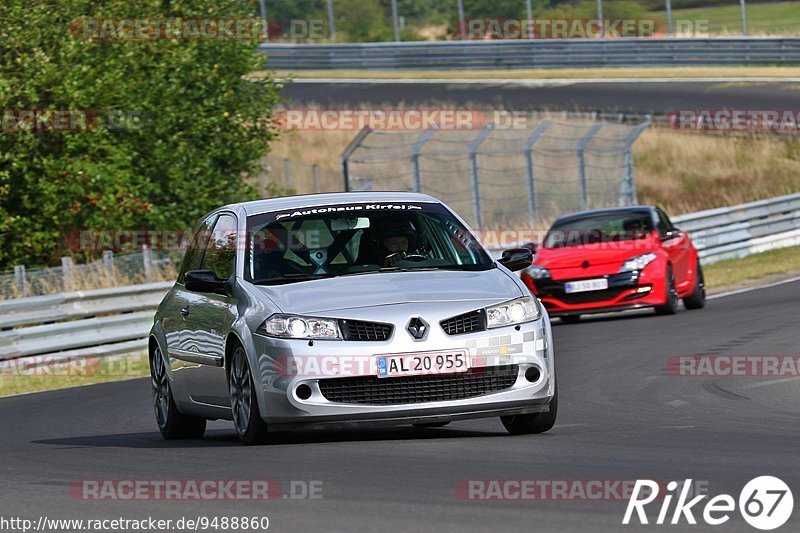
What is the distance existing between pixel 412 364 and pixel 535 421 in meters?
1.03

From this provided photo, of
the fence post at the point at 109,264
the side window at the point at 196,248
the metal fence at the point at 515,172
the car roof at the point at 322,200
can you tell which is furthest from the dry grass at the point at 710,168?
the car roof at the point at 322,200

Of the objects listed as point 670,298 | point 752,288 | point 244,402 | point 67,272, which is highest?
point 244,402

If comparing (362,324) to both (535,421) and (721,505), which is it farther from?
(721,505)

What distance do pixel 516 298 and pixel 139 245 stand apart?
62.4 feet

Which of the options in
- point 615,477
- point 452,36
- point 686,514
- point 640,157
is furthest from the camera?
point 452,36

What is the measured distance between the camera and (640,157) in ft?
137

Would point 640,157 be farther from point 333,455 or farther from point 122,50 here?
point 333,455

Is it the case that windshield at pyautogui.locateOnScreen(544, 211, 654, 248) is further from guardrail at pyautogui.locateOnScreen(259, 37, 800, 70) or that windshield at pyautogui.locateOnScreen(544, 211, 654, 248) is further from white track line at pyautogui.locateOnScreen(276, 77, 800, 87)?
guardrail at pyautogui.locateOnScreen(259, 37, 800, 70)

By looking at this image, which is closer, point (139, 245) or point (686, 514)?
point (686, 514)

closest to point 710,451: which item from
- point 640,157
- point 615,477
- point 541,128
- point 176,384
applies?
point 615,477

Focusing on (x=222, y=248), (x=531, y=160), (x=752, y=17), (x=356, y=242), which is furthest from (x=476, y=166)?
(x=752, y=17)

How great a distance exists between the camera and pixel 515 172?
39750 mm

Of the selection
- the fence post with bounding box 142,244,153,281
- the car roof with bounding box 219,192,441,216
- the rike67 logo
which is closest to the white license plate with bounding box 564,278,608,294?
the fence post with bounding box 142,244,153,281

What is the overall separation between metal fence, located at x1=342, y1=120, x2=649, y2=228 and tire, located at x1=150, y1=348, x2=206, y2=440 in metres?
16.4
